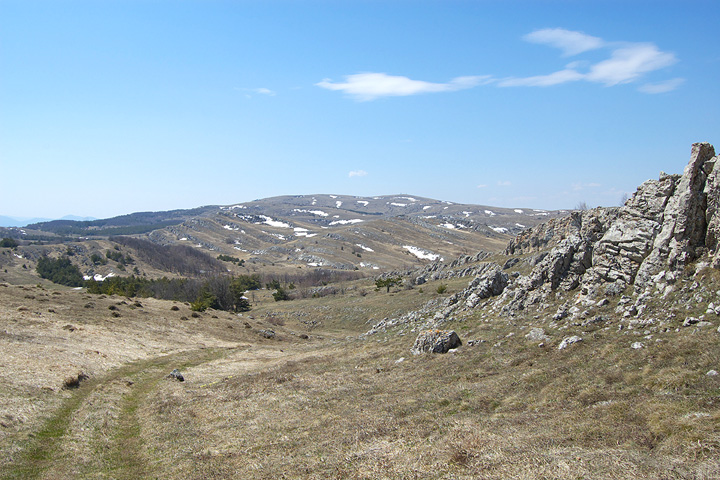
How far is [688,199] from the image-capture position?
23.4m

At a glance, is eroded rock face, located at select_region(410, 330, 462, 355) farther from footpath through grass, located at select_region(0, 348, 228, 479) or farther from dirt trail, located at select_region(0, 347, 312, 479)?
footpath through grass, located at select_region(0, 348, 228, 479)

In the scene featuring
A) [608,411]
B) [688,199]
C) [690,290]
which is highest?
[688,199]

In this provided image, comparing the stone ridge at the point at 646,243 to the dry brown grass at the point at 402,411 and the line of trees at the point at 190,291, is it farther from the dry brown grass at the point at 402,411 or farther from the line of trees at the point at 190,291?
the line of trees at the point at 190,291

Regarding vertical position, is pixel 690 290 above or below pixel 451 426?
above

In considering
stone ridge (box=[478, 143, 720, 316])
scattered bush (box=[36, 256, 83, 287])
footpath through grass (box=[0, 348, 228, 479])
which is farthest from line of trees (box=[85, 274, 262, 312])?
stone ridge (box=[478, 143, 720, 316])

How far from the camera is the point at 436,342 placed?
92.0 ft

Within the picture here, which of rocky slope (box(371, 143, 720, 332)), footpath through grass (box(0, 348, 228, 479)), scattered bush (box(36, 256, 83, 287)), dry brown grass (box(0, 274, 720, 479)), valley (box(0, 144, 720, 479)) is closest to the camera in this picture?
Result: dry brown grass (box(0, 274, 720, 479))

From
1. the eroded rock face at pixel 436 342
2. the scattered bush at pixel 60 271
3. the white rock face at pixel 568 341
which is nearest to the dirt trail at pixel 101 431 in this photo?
the eroded rock face at pixel 436 342

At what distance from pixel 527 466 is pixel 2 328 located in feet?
145

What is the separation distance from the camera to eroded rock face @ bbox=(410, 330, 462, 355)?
2786 cm

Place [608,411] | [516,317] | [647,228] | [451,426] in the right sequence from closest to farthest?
[608,411] → [451,426] → [647,228] → [516,317]

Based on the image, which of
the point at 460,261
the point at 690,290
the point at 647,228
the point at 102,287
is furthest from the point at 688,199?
the point at 102,287

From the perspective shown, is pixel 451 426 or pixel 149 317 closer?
pixel 451 426

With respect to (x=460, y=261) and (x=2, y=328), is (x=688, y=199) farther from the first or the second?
(x=460, y=261)
